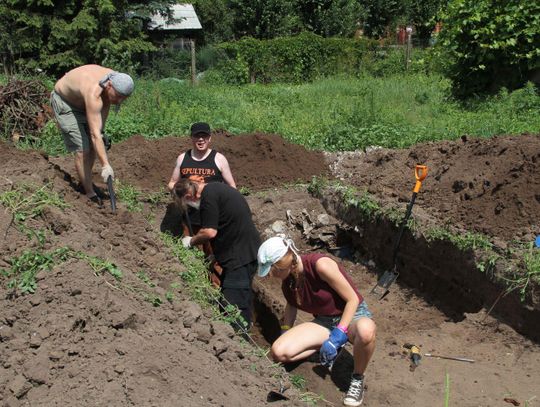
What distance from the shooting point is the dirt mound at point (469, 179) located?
641cm

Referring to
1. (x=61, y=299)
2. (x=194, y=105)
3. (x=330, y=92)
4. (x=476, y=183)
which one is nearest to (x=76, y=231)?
(x=61, y=299)

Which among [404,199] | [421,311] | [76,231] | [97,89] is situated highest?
[97,89]

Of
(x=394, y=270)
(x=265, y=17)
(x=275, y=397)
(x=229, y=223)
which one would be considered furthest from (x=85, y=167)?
(x=265, y=17)

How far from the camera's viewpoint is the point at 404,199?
24.7ft

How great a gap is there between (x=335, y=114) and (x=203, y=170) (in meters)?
6.03

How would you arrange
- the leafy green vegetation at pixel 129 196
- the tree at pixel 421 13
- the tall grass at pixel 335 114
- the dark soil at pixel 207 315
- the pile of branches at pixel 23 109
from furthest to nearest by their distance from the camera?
Result: the tree at pixel 421 13, the pile of branches at pixel 23 109, the tall grass at pixel 335 114, the leafy green vegetation at pixel 129 196, the dark soil at pixel 207 315

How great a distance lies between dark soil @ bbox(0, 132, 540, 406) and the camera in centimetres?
351

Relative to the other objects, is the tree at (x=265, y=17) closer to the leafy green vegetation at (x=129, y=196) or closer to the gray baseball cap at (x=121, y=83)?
the leafy green vegetation at (x=129, y=196)

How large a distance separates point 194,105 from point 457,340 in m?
8.70

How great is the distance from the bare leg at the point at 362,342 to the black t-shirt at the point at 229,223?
137cm

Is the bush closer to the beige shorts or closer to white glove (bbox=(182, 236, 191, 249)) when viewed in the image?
the beige shorts

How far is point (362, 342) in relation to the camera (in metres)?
4.50

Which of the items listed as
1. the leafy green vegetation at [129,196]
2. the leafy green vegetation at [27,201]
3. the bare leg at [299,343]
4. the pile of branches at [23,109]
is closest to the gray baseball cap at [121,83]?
the leafy green vegetation at [27,201]

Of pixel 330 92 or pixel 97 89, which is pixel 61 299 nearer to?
pixel 97 89
